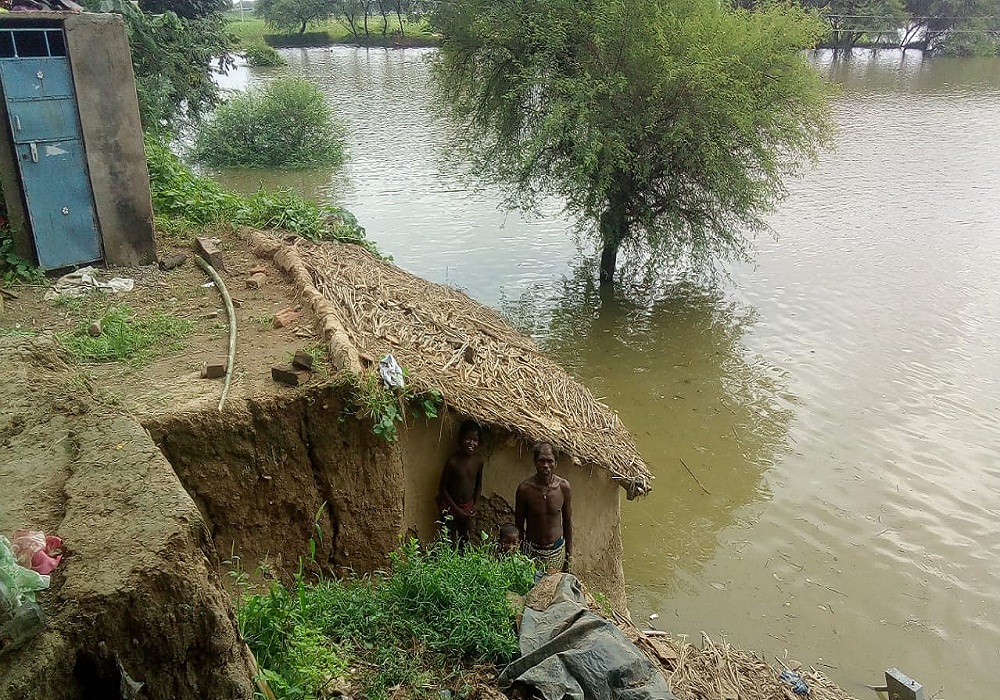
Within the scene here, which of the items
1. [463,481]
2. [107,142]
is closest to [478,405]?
[463,481]

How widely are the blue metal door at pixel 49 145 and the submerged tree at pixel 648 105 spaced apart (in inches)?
285

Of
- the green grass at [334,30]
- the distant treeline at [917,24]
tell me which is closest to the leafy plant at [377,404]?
the distant treeline at [917,24]

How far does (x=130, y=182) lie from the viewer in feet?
25.8

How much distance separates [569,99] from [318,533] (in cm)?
953

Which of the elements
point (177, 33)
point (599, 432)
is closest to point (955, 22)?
point (177, 33)

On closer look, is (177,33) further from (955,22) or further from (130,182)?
(955,22)

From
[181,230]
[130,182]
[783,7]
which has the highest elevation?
[783,7]

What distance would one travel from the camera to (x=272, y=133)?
2305 centimetres

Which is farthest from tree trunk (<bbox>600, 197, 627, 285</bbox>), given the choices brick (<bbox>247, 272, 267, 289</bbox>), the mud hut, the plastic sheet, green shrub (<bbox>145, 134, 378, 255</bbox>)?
the plastic sheet

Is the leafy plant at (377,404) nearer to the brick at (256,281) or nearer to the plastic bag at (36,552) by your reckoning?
the brick at (256,281)

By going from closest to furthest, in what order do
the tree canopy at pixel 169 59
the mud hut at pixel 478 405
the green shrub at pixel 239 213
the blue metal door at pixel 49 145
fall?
the mud hut at pixel 478 405 → the blue metal door at pixel 49 145 → the green shrub at pixel 239 213 → the tree canopy at pixel 169 59

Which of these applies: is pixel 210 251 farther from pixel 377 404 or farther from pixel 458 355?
pixel 377 404

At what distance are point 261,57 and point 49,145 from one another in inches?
1510

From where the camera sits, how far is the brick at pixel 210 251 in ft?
26.2
